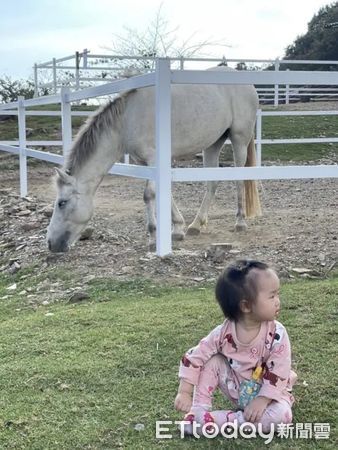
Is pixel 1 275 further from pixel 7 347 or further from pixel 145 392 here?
pixel 145 392

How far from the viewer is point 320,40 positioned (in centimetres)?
3197

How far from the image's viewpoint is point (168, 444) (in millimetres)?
2195

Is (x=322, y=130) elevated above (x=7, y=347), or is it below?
above

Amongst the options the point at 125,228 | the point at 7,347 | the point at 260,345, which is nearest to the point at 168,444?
the point at 260,345

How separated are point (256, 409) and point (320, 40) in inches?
1276

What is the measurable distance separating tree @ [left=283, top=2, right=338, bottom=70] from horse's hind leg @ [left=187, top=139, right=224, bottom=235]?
75.1ft

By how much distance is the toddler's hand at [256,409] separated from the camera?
2.18 metres

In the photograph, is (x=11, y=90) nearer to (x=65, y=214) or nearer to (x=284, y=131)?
(x=284, y=131)

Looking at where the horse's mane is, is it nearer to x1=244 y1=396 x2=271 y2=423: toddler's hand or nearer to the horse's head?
the horse's head

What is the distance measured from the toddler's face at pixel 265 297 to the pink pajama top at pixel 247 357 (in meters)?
0.09

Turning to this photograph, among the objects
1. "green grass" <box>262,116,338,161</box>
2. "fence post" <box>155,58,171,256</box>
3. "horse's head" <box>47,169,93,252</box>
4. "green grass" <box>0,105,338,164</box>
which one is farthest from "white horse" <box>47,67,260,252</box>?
"green grass" <box>262,116,338,161</box>

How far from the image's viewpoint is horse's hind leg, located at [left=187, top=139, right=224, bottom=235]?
20.4ft

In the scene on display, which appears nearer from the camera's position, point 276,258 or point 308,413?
point 308,413

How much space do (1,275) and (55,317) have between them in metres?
1.73
